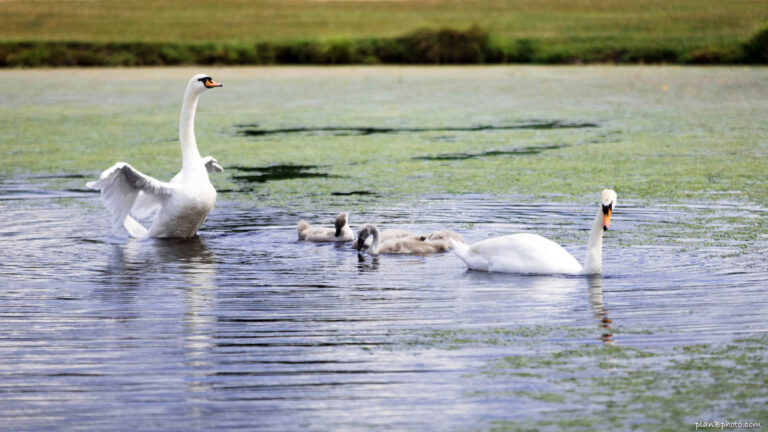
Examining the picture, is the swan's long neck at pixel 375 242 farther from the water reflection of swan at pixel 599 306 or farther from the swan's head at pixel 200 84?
the swan's head at pixel 200 84

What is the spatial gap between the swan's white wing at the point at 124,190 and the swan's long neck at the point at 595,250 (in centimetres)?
368

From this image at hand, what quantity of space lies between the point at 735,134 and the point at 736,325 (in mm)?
10947

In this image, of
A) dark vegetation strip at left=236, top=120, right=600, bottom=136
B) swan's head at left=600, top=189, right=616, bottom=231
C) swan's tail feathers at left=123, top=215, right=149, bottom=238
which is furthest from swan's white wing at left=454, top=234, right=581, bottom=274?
dark vegetation strip at left=236, top=120, right=600, bottom=136

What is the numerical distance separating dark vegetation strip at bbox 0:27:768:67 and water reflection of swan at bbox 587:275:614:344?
30.9 m

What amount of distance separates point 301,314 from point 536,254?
1.82 metres

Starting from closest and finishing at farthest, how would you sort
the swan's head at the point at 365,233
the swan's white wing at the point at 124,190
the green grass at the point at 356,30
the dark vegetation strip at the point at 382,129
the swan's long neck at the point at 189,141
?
1. the swan's head at the point at 365,233
2. the swan's white wing at the point at 124,190
3. the swan's long neck at the point at 189,141
4. the dark vegetation strip at the point at 382,129
5. the green grass at the point at 356,30

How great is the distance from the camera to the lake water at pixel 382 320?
4.68 meters

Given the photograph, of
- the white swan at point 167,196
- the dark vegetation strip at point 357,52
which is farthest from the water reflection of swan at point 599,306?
the dark vegetation strip at point 357,52

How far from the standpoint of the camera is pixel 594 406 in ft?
15.2

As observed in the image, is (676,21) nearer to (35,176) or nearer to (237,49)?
(237,49)

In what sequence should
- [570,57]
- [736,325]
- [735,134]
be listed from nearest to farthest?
1. [736,325]
2. [735,134]
3. [570,57]

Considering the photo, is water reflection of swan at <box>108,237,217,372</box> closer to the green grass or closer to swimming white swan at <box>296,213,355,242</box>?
swimming white swan at <box>296,213,355,242</box>

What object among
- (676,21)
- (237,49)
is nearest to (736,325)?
(237,49)

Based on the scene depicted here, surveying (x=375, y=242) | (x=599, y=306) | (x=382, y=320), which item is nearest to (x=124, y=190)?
(x=375, y=242)
